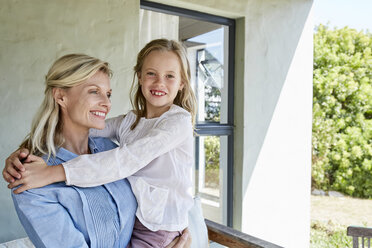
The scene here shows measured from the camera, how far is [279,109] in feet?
12.9

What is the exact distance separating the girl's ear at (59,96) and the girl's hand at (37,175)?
24 centimetres

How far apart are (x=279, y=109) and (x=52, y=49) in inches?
97.4

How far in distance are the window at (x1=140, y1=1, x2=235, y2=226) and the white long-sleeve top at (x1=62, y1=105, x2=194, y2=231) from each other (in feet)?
6.26

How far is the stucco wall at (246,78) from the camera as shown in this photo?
2252mm

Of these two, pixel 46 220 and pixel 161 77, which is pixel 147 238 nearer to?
pixel 46 220

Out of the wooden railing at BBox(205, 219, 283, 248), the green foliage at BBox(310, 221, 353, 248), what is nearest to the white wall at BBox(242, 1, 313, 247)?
A: the wooden railing at BBox(205, 219, 283, 248)

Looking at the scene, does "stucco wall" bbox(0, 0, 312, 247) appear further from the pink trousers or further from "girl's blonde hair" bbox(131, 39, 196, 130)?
the pink trousers

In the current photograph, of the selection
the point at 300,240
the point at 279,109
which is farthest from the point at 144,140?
the point at 300,240

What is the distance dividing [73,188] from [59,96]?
1.12 feet

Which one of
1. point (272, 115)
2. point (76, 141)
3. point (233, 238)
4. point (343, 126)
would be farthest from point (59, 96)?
point (343, 126)

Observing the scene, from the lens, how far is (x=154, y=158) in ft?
4.38

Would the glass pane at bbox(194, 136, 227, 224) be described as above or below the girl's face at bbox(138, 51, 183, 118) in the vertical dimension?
below

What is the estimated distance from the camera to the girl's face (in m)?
1.50

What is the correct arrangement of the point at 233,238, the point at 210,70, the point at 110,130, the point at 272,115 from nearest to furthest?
the point at 110,130 → the point at 233,238 → the point at 210,70 → the point at 272,115
